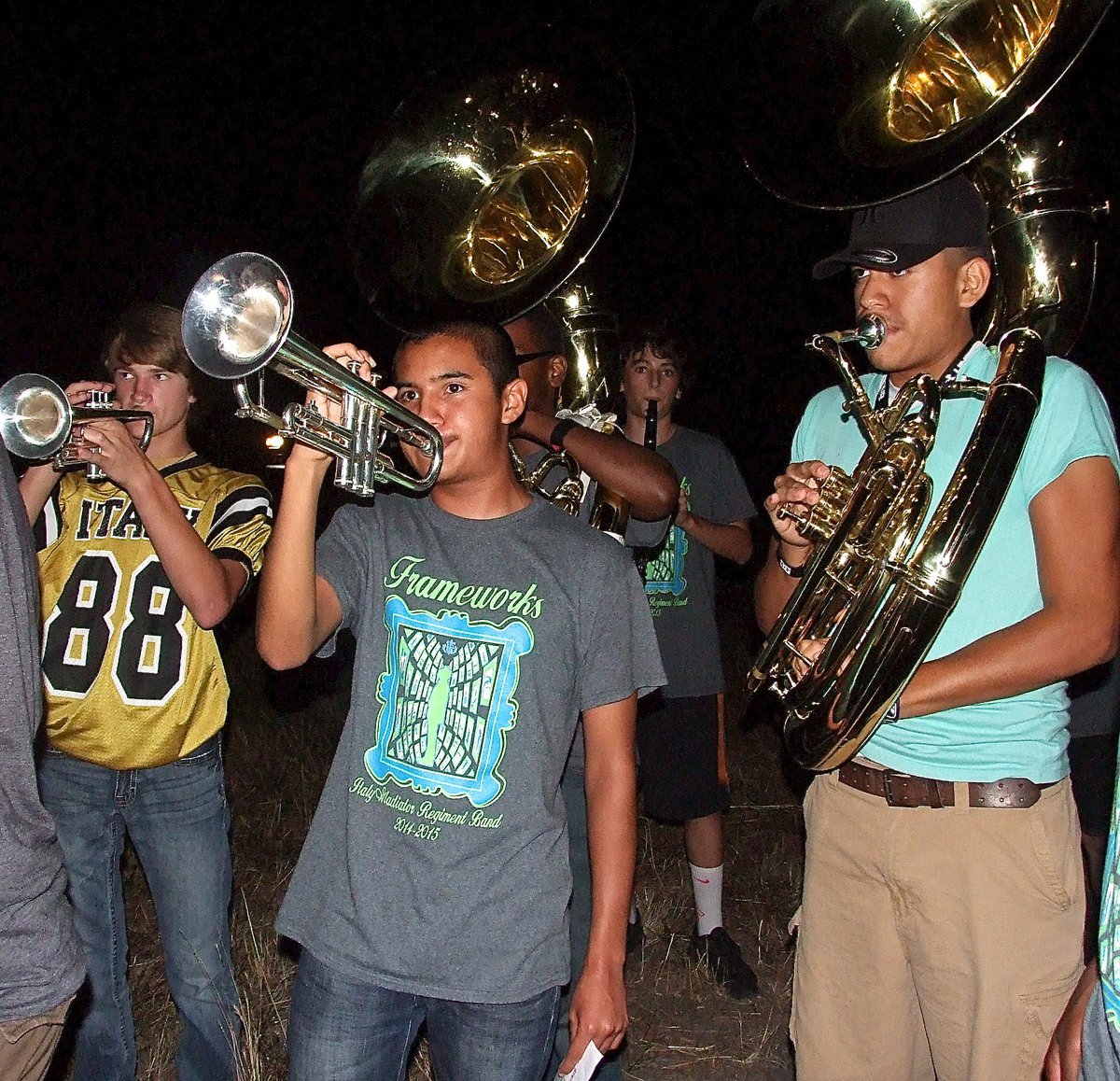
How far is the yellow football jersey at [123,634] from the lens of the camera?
10.3ft

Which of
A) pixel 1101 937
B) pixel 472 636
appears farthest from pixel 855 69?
pixel 1101 937

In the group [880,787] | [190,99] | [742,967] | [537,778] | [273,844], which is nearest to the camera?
[537,778]

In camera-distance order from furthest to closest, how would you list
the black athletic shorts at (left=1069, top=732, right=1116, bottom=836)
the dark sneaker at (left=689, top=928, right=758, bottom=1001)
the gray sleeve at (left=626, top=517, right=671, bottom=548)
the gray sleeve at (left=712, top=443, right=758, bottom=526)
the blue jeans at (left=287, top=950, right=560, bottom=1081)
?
the gray sleeve at (left=712, top=443, right=758, bottom=526) < the dark sneaker at (left=689, top=928, right=758, bottom=1001) < the black athletic shorts at (left=1069, top=732, right=1116, bottom=836) < the gray sleeve at (left=626, top=517, right=671, bottom=548) < the blue jeans at (left=287, top=950, right=560, bottom=1081)

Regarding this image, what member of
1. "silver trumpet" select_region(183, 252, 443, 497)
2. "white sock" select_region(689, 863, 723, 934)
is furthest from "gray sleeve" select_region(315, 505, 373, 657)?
"white sock" select_region(689, 863, 723, 934)

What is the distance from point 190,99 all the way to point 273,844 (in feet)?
33.9

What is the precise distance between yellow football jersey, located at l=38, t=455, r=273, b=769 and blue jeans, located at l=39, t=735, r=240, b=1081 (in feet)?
0.27

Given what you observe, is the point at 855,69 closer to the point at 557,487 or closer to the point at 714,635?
the point at 557,487

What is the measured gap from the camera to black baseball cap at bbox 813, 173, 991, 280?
108 inches

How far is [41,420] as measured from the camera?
119 inches

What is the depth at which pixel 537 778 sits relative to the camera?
2.46 metres

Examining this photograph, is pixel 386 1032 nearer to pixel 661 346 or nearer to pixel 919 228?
pixel 919 228

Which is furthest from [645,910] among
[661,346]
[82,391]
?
[82,391]

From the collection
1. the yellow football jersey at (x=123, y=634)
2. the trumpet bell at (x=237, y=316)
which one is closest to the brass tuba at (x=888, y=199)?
the trumpet bell at (x=237, y=316)

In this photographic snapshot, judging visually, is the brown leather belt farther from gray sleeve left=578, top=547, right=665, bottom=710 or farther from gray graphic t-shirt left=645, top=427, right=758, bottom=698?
gray graphic t-shirt left=645, top=427, right=758, bottom=698
